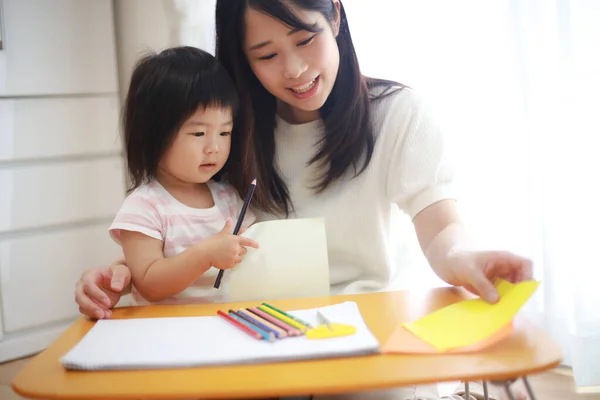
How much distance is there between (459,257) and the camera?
3.11 feet

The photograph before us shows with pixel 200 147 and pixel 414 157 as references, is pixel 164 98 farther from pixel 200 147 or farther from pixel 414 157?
pixel 414 157

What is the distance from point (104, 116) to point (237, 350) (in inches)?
72.0

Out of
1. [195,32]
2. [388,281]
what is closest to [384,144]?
[388,281]

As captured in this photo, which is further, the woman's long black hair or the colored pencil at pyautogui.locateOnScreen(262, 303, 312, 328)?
the woman's long black hair

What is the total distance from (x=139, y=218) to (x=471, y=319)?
0.56 meters

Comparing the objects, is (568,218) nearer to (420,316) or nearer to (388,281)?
(388,281)

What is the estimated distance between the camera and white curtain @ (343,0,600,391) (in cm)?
166

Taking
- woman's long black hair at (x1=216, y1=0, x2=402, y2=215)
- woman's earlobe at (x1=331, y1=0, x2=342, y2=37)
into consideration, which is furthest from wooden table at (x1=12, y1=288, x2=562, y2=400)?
woman's earlobe at (x1=331, y1=0, x2=342, y2=37)

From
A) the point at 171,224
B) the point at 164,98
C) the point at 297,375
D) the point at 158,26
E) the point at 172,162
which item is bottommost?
the point at 297,375

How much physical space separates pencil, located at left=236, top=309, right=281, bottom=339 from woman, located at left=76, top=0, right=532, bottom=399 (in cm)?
31

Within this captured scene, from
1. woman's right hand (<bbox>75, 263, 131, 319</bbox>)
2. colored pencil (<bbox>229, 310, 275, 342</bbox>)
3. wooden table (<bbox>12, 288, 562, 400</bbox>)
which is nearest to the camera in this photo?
wooden table (<bbox>12, 288, 562, 400</bbox>)

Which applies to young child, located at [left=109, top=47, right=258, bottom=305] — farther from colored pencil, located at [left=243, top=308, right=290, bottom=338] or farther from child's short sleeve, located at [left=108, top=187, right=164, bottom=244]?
colored pencil, located at [left=243, top=308, right=290, bottom=338]

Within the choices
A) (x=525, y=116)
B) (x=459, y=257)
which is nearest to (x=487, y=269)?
(x=459, y=257)

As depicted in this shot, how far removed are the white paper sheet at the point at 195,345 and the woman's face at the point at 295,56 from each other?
17.9 inches
